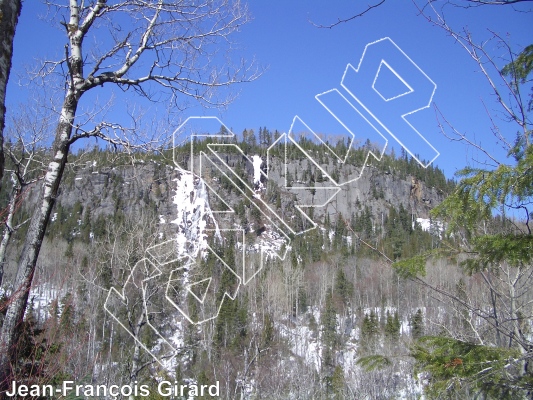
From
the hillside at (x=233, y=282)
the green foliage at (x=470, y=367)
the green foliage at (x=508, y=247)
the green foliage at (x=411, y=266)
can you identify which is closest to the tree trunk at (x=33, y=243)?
the hillside at (x=233, y=282)

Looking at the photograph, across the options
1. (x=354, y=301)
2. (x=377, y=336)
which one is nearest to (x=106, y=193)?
(x=354, y=301)

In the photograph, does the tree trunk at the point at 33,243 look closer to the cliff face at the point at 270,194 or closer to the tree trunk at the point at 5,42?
the tree trunk at the point at 5,42

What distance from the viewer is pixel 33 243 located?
338 cm

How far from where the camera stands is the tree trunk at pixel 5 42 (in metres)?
1.96

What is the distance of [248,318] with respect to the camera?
34.4m

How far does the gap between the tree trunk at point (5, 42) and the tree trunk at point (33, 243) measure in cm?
130

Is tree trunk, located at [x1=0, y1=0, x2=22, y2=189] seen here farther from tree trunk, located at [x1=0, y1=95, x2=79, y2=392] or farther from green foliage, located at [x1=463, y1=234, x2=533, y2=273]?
green foliage, located at [x1=463, y1=234, x2=533, y2=273]

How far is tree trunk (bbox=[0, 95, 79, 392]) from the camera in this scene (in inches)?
120

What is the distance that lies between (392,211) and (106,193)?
151 ft

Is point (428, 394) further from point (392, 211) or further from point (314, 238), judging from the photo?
point (392, 211)

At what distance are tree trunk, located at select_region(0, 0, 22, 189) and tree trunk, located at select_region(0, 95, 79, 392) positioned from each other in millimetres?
1304

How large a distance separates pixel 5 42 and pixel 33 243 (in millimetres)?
1824

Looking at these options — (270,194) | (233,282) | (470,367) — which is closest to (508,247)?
(470,367)

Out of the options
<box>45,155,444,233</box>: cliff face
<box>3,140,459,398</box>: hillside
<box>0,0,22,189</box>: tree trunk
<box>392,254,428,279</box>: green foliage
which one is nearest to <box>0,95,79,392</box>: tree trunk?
<box>3,140,459,398</box>: hillside
